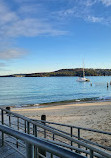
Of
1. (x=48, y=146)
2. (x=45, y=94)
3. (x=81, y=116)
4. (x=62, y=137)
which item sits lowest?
(x=45, y=94)

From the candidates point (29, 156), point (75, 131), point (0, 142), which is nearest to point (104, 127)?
point (75, 131)

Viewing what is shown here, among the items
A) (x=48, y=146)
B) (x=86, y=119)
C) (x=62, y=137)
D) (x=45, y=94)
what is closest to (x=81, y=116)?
(x=86, y=119)

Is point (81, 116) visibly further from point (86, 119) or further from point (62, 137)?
point (62, 137)

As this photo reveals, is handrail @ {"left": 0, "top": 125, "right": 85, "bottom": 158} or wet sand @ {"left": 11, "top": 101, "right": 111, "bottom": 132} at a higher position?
handrail @ {"left": 0, "top": 125, "right": 85, "bottom": 158}

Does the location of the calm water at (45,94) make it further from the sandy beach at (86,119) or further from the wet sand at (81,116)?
the sandy beach at (86,119)

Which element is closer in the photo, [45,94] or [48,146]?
[48,146]

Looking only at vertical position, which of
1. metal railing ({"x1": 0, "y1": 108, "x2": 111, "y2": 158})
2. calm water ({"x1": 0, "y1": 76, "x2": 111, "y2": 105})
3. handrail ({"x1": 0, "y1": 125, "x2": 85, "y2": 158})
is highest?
handrail ({"x1": 0, "y1": 125, "x2": 85, "y2": 158})

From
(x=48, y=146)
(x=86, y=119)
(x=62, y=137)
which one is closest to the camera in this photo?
(x=48, y=146)

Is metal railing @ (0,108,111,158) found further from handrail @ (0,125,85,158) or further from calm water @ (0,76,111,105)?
calm water @ (0,76,111,105)

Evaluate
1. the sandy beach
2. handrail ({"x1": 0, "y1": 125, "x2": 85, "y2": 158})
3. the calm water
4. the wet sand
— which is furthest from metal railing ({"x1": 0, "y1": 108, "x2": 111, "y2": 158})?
the calm water

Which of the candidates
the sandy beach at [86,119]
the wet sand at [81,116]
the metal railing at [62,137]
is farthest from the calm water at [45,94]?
the metal railing at [62,137]

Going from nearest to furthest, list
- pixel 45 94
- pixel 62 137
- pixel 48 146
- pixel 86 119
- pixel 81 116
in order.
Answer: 1. pixel 48 146
2. pixel 62 137
3. pixel 86 119
4. pixel 81 116
5. pixel 45 94

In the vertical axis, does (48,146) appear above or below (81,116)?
above

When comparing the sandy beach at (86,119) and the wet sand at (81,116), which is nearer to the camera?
the sandy beach at (86,119)
